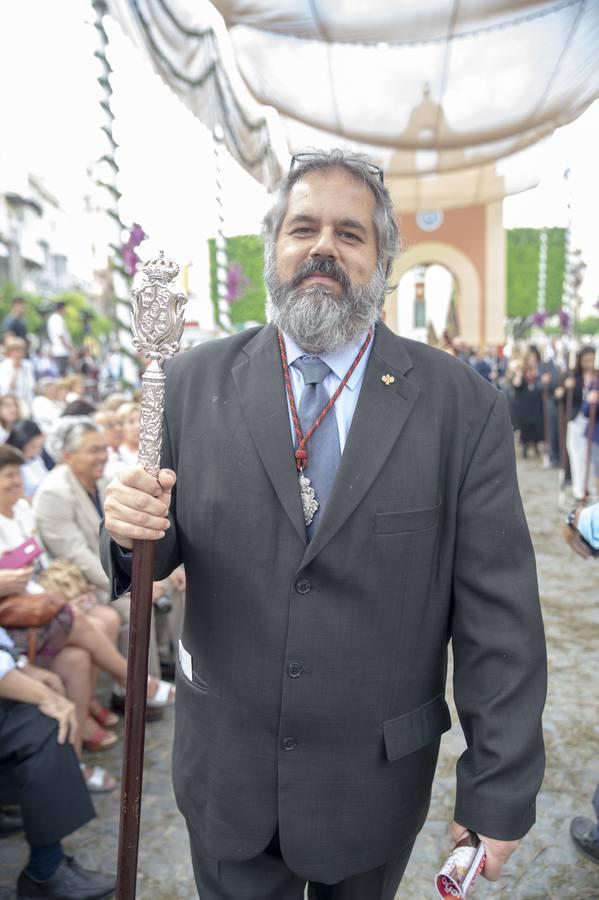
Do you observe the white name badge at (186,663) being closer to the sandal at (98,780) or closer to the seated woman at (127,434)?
the sandal at (98,780)

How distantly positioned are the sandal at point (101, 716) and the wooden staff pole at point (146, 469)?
270 centimetres

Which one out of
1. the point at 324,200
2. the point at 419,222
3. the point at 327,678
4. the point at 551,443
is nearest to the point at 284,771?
the point at 327,678

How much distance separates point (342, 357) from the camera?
1776 mm

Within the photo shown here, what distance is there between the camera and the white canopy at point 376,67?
251 inches

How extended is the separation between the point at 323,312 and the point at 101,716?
10.6ft

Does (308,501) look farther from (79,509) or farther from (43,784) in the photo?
(79,509)

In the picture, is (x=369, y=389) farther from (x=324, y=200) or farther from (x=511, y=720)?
(x=511, y=720)

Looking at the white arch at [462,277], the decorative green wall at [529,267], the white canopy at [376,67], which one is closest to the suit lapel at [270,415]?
the white canopy at [376,67]

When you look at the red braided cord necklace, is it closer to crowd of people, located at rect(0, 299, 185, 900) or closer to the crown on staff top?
the crown on staff top

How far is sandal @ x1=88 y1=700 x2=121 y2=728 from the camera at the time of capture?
13.3 ft

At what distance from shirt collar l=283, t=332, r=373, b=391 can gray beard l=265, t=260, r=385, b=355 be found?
0.02m

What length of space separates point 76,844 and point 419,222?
20.6m

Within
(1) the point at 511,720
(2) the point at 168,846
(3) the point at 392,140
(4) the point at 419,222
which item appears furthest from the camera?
(4) the point at 419,222

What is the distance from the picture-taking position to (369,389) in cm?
169
